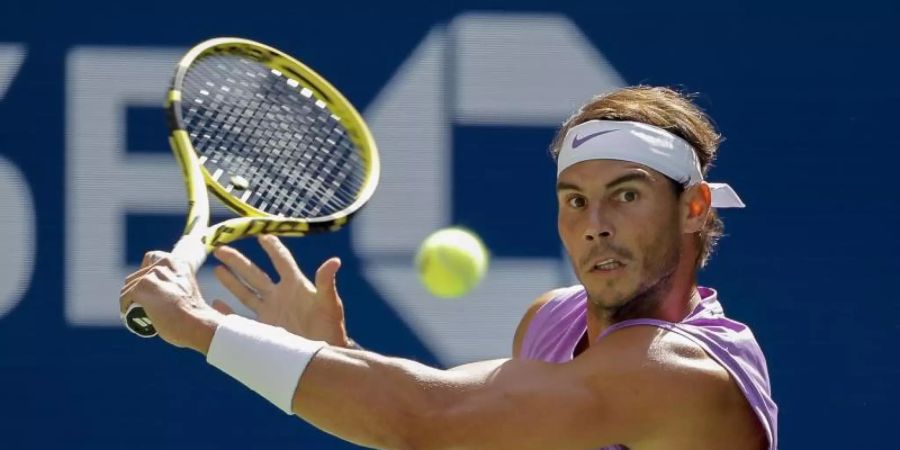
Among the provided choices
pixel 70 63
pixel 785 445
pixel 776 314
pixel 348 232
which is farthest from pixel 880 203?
pixel 70 63

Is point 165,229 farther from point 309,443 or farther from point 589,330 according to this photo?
point 589,330

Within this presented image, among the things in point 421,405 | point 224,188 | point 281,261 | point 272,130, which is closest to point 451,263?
point 272,130

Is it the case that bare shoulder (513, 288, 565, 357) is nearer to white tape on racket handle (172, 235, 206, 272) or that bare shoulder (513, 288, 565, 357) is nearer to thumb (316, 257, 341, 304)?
thumb (316, 257, 341, 304)

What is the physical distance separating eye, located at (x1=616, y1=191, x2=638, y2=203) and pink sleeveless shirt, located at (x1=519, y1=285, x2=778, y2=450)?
22 centimetres

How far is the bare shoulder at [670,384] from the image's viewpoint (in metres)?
2.84

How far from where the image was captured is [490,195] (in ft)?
16.1

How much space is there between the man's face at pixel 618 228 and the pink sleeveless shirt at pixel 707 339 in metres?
0.09

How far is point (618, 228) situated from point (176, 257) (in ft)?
2.62

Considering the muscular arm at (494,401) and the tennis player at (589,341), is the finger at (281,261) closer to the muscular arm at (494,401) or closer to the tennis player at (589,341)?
the tennis player at (589,341)

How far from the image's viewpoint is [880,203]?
5.02 meters

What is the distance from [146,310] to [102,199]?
6.54 ft

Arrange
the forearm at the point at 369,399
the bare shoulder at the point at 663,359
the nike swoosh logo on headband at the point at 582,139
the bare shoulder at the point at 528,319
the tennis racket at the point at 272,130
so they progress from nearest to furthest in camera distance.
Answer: the forearm at the point at 369,399, the bare shoulder at the point at 663,359, the nike swoosh logo on headband at the point at 582,139, the bare shoulder at the point at 528,319, the tennis racket at the point at 272,130

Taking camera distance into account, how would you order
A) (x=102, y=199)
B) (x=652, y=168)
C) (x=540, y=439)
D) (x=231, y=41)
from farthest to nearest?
(x=102, y=199)
(x=231, y=41)
(x=652, y=168)
(x=540, y=439)

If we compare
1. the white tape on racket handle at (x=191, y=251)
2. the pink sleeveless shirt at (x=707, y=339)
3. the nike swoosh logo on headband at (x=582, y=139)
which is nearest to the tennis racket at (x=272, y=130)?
the white tape on racket handle at (x=191, y=251)
